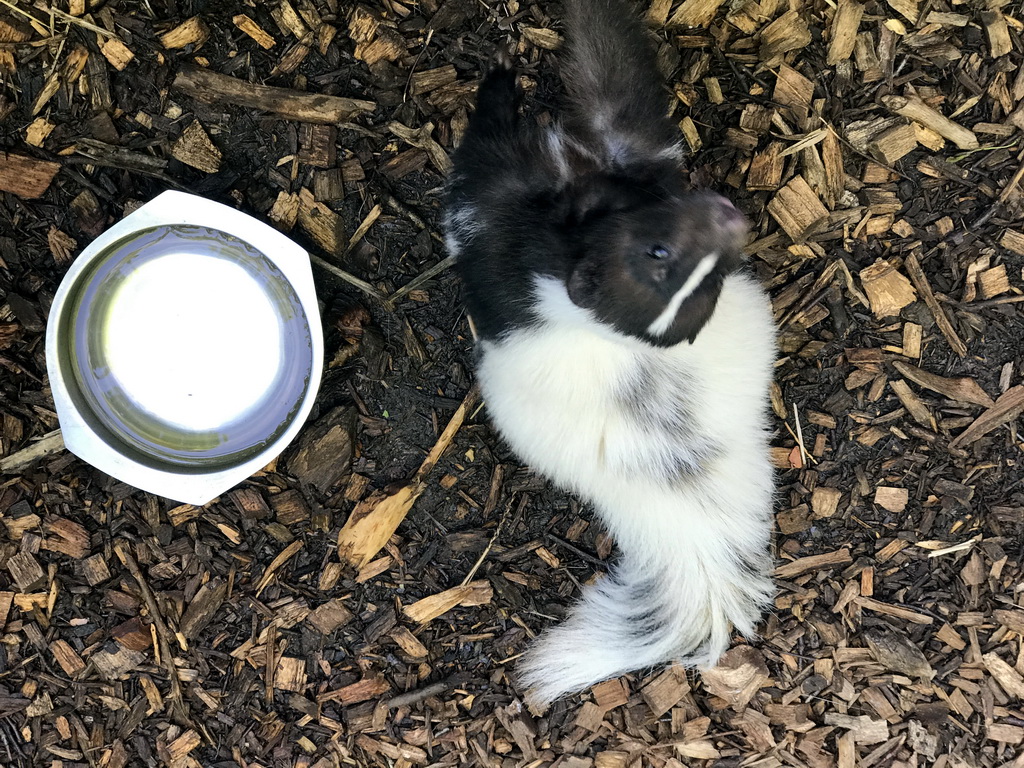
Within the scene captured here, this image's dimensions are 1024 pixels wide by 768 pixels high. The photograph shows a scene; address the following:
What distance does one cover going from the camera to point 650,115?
9.17 ft

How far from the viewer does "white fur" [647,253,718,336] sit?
7.73 ft

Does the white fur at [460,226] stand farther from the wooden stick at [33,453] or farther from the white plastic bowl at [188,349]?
the wooden stick at [33,453]

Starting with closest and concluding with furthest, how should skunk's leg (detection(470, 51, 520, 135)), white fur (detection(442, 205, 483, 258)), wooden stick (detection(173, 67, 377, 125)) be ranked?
1. white fur (detection(442, 205, 483, 258))
2. skunk's leg (detection(470, 51, 520, 135))
3. wooden stick (detection(173, 67, 377, 125))

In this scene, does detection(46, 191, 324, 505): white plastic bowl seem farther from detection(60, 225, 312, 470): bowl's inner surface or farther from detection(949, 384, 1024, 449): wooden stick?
detection(949, 384, 1024, 449): wooden stick

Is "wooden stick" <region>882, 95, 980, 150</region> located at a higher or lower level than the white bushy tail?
higher

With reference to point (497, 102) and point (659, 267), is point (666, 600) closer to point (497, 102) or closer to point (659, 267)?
point (659, 267)

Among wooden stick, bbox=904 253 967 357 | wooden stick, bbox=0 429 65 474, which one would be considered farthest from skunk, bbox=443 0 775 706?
wooden stick, bbox=0 429 65 474

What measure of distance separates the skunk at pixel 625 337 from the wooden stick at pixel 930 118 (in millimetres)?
1068

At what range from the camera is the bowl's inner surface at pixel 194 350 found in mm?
2936

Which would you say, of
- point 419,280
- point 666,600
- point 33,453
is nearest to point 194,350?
point 33,453

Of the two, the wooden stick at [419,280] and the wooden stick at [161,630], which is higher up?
the wooden stick at [419,280]

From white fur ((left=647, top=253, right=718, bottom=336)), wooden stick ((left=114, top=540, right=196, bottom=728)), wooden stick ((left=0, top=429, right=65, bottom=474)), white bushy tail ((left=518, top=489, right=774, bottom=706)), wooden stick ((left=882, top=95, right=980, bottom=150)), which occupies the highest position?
wooden stick ((left=882, top=95, right=980, bottom=150))

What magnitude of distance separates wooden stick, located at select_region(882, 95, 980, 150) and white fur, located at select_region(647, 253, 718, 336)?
4.81 ft

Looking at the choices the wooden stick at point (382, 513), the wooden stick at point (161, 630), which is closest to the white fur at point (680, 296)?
the wooden stick at point (382, 513)
